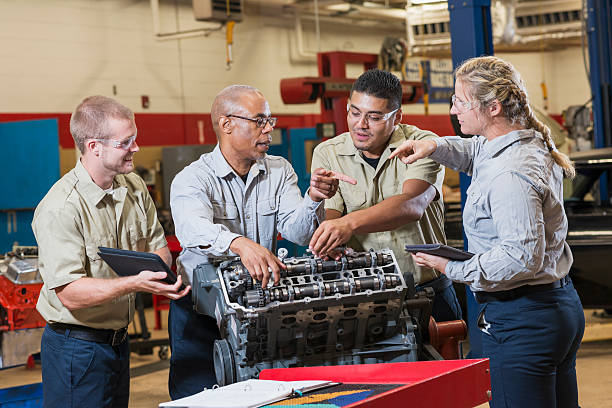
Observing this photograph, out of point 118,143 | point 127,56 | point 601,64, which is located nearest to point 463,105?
point 118,143

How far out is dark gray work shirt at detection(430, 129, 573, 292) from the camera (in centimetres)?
213

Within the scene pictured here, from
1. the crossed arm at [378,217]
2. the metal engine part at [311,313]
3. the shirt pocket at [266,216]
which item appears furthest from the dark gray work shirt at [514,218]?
the shirt pocket at [266,216]

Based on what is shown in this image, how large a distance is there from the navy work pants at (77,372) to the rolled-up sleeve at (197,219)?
44 cm

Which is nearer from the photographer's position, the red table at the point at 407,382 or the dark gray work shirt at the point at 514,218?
the red table at the point at 407,382

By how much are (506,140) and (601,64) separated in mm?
5979

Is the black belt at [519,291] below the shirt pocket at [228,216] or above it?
below

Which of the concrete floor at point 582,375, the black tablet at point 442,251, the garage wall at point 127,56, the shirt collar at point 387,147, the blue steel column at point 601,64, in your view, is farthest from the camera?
the garage wall at point 127,56

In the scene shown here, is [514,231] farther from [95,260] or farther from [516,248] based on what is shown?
[95,260]

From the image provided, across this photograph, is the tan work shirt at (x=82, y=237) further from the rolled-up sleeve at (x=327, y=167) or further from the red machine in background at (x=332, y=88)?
the red machine in background at (x=332, y=88)

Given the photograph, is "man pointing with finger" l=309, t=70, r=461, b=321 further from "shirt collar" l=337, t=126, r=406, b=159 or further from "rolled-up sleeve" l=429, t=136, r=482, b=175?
"rolled-up sleeve" l=429, t=136, r=482, b=175

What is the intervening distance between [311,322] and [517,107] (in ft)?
2.92

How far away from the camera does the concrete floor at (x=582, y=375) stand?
4.71 meters

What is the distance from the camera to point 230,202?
8.58ft

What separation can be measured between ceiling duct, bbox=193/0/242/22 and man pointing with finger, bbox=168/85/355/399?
7504 mm
